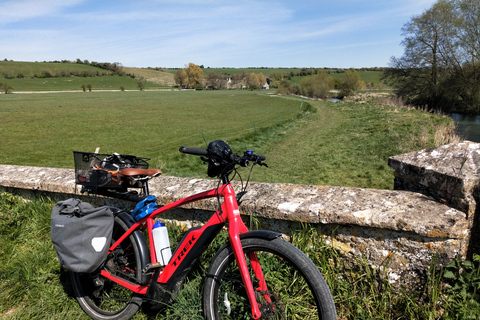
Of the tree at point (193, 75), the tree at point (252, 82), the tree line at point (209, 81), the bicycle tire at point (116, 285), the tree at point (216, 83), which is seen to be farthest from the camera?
the tree at point (193, 75)

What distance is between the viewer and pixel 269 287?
243 cm

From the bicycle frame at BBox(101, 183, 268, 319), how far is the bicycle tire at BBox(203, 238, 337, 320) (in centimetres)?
9

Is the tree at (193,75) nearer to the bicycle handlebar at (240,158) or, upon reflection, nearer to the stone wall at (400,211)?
the stone wall at (400,211)

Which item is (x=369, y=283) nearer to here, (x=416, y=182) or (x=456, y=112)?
(x=416, y=182)

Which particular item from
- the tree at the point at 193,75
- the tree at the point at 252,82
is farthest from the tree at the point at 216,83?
the tree at the point at 252,82

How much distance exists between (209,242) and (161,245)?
0.49 meters

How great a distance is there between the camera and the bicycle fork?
2.06 meters

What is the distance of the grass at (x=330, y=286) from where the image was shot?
2135mm

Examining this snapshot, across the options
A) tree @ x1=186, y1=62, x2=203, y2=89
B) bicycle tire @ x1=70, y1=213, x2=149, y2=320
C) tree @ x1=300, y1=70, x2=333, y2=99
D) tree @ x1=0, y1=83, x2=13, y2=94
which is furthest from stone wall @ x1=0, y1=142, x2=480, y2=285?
tree @ x1=186, y1=62, x2=203, y2=89

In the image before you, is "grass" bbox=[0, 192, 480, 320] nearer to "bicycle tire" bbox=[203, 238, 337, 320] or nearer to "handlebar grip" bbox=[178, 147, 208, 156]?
"bicycle tire" bbox=[203, 238, 337, 320]

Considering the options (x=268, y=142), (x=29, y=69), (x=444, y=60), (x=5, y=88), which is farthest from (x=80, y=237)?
(x=29, y=69)

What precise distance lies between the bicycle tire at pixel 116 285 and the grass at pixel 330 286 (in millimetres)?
130

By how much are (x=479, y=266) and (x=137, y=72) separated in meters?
174

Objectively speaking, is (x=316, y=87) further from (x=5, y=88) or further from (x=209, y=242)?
(x=5, y=88)
